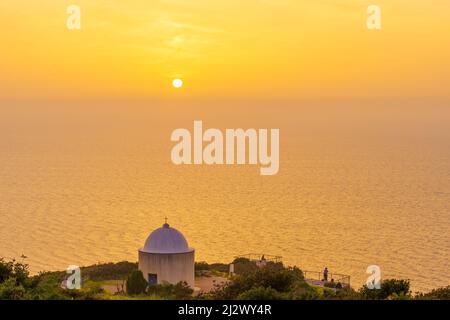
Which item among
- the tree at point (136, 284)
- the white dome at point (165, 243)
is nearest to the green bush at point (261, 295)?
the tree at point (136, 284)

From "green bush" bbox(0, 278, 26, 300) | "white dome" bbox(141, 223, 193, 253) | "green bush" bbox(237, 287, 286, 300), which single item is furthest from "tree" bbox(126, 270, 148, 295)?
"green bush" bbox(237, 287, 286, 300)

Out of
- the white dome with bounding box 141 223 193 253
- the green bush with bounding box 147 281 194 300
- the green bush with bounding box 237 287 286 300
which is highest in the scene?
the white dome with bounding box 141 223 193 253

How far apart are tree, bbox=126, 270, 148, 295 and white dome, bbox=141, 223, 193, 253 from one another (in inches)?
76.5

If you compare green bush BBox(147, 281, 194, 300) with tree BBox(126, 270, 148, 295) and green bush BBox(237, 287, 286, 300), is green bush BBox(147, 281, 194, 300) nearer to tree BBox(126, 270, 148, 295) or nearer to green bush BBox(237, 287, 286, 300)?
tree BBox(126, 270, 148, 295)

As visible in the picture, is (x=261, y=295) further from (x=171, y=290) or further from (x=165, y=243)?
(x=165, y=243)

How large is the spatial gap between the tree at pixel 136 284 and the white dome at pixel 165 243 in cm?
194

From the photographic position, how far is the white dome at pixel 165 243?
110ft

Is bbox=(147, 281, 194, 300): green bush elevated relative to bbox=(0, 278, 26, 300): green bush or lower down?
lower down

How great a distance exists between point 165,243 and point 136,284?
267 cm

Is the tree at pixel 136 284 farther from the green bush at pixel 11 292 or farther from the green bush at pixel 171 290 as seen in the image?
the green bush at pixel 11 292

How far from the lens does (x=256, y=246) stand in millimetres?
74562

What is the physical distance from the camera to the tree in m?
31.7

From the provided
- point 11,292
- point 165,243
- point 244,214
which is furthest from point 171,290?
point 244,214
